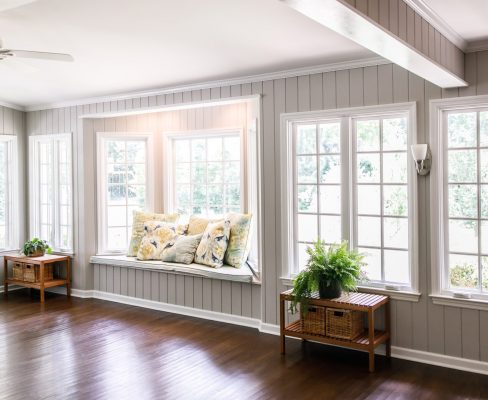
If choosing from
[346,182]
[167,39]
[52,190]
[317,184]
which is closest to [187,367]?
[317,184]

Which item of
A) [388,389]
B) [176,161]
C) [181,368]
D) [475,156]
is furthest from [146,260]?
[475,156]

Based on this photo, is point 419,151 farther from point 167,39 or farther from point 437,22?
point 167,39

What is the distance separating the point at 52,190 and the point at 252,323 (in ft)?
11.5

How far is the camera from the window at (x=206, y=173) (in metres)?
6.00

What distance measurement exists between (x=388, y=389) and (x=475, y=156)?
190 cm

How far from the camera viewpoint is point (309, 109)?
4656 millimetres

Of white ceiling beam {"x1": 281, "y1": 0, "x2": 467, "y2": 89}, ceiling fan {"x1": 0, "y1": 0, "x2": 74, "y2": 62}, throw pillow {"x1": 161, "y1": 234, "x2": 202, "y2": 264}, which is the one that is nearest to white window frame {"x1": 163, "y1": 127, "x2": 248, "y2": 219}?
throw pillow {"x1": 161, "y1": 234, "x2": 202, "y2": 264}

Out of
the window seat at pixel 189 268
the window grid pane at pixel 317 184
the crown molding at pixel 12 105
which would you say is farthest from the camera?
the crown molding at pixel 12 105

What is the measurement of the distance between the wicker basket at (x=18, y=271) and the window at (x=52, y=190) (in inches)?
19.1

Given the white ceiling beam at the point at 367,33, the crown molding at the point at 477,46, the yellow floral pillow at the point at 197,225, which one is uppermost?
the crown molding at the point at 477,46

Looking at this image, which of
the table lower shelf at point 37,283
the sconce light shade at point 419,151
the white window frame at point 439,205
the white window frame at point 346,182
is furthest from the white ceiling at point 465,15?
the table lower shelf at point 37,283

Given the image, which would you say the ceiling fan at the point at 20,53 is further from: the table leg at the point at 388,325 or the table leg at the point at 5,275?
the table leg at the point at 5,275

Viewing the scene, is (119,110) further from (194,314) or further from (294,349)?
(294,349)

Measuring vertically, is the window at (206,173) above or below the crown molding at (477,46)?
below
